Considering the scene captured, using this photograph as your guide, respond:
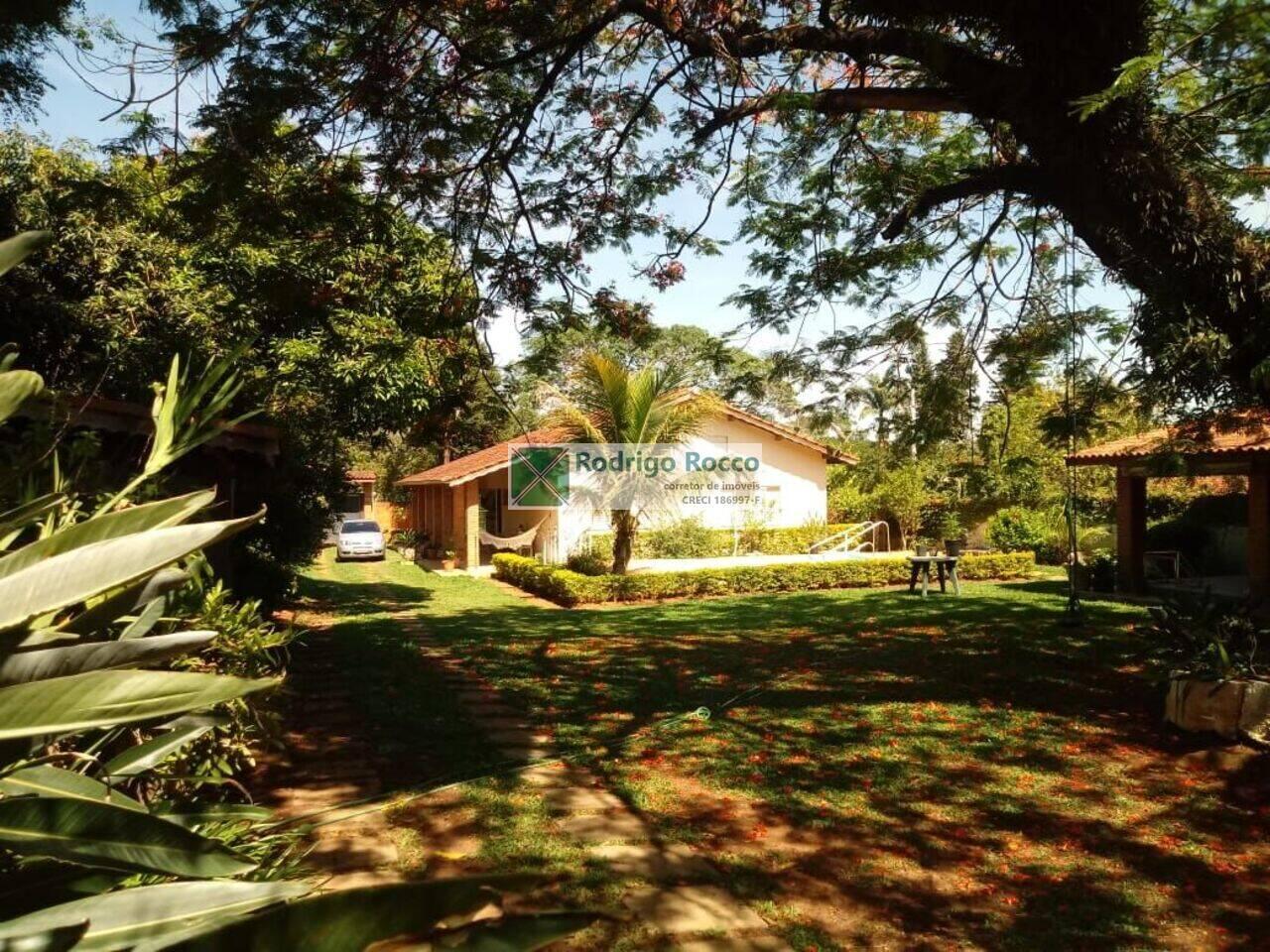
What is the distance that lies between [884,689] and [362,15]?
7744 mm

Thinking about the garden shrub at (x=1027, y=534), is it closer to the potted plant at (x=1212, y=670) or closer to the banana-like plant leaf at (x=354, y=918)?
the potted plant at (x=1212, y=670)

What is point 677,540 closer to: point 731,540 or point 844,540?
point 731,540

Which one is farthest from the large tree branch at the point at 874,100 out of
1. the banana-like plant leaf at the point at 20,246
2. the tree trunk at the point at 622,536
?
the tree trunk at the point at 622,536

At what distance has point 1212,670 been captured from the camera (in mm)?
6004

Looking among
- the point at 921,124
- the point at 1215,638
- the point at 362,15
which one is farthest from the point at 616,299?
the point at 1215,638

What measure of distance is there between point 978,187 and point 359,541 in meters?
23.1

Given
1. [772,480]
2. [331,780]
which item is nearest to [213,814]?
[331,780]

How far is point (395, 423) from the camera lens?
12.7m

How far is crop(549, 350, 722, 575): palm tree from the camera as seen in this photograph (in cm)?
1666

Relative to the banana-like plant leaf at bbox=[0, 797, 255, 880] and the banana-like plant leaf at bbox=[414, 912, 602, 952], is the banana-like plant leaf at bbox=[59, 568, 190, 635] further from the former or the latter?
the banana-like plant leaf at bbox=[414, 912, 602, 952]

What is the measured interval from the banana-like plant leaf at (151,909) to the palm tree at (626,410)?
51.8ft

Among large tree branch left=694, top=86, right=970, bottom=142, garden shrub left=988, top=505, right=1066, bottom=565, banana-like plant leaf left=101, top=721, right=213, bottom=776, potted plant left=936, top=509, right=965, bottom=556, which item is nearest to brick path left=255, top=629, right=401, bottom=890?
banana-like plant leaf left=101, top=721, right=213, bottom=776

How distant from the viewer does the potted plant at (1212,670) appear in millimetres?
5707

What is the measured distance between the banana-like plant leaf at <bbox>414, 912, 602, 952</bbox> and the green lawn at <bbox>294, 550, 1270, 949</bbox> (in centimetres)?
296
